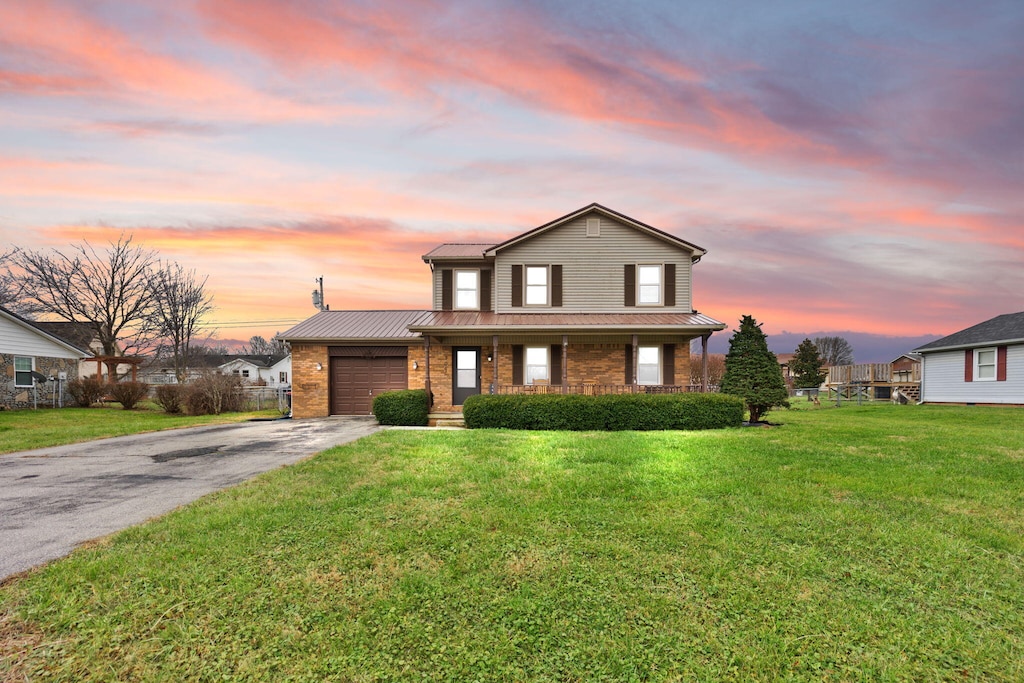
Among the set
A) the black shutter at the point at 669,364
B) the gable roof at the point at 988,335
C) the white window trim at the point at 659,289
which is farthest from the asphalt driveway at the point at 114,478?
the gable roof at the point at 988,335

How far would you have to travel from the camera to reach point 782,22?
1080 cm

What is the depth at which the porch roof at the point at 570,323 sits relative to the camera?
47.8ft

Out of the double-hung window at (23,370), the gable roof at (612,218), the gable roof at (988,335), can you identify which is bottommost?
the double-hung window at (23,370)

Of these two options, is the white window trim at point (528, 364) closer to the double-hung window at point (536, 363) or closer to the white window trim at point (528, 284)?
the double-hung window at point (536, 363)

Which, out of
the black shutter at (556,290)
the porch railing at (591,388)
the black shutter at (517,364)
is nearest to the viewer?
the porch railing at (591,388)

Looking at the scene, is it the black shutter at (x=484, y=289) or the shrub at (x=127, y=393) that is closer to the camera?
the black shutter at (x=484, y=289)

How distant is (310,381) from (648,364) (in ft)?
42.3

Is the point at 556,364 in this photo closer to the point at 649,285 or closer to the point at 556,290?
the point at 556,290

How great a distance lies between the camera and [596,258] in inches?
655

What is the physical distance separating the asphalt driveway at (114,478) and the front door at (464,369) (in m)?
4.97

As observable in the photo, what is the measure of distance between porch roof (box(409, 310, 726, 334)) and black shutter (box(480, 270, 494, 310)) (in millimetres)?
832

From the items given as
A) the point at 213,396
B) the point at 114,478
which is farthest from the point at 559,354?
the point at 213,396

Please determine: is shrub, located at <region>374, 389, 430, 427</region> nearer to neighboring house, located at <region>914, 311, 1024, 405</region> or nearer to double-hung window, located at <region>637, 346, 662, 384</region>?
double-hung window, located at <region>637, 346, 662, 384</region>

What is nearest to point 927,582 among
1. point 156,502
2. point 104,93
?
point 156,502
